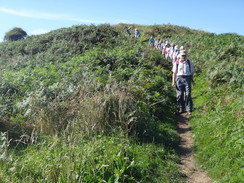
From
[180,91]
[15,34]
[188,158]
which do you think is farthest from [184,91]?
[15,34]

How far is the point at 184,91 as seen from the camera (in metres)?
9.88

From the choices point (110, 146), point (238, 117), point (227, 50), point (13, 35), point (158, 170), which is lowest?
point (158, 170)

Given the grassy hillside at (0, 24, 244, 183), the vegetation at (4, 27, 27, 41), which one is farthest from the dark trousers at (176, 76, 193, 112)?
the vegetation at (4, 27, 27, 41)

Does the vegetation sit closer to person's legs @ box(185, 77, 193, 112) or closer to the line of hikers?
the line of hikers

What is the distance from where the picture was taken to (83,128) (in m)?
6.10

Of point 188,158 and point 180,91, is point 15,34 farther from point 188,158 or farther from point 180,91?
point 188,158

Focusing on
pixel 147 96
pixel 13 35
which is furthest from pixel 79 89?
pixel 13 35

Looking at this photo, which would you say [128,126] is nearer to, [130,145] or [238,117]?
[130,145]

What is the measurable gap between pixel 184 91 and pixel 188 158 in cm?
415

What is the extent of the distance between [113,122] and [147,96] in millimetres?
2488

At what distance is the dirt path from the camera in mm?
5277

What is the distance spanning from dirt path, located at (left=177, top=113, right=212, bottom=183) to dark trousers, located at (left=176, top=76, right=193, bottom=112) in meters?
0.97

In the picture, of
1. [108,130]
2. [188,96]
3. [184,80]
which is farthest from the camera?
[184,80]

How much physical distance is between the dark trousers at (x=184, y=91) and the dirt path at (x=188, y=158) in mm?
965
